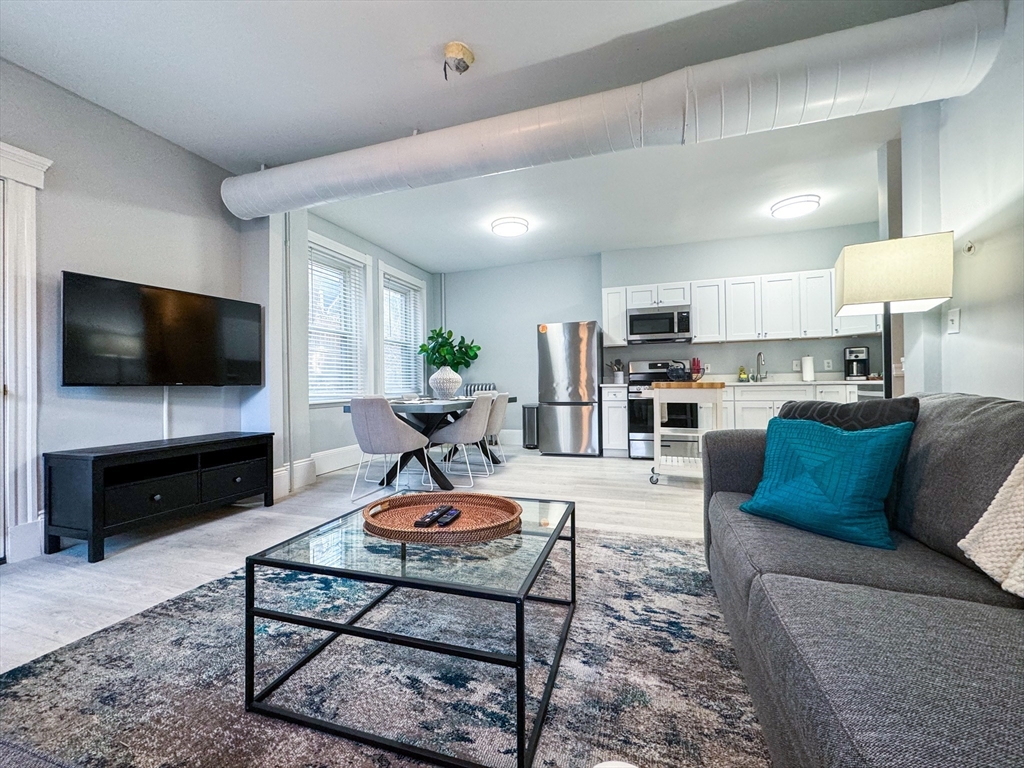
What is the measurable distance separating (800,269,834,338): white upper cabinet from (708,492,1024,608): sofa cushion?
172 inches

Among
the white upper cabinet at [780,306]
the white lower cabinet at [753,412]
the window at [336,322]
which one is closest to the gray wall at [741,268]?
the white upper cabinet at [780,306]

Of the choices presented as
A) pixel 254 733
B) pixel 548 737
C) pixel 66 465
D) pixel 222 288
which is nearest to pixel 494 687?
pixel 548 737

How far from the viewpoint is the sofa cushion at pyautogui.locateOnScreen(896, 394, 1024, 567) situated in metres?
1.12

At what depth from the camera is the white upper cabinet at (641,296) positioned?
562 cm

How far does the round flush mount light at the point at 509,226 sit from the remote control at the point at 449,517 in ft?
12.5

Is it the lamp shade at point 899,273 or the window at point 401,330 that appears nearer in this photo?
the lamp shade at point 899,273

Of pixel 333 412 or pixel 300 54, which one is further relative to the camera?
pixel 333 412

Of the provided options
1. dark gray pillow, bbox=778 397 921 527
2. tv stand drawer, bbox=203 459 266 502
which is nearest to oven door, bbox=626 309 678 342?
dark gray pillow, bbox=778 397 921 527

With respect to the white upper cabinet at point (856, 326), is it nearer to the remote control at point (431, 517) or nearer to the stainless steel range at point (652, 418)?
the stainless steel range at point (652, 418)

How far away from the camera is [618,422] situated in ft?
18.0

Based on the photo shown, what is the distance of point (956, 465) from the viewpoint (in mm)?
1232

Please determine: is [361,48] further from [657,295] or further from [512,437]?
[512,437]

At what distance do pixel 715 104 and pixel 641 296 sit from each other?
342cm

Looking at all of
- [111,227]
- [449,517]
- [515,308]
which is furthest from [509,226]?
[449,517]
